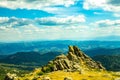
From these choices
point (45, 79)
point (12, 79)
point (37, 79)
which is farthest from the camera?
point (12, 79)

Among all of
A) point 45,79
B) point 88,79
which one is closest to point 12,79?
point 45,79

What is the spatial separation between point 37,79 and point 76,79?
26.2 m

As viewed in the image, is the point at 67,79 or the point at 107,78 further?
the point at 107,78

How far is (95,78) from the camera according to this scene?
174 m

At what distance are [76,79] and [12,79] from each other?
145 ft

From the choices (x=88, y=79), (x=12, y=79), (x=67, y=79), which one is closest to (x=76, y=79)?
(x=88, y=79)

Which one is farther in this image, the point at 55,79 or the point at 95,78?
the point at 95,78

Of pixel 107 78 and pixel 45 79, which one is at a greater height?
pixel 45 79

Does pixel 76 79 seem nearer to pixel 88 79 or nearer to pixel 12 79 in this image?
pixel 88 79

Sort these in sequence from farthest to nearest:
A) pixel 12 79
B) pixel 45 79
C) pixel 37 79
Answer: pixel 12 79, pixel 37 79, pixel 45 79

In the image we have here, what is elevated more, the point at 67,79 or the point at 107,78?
the point at 67,79

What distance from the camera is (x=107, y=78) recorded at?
178625 millimetres

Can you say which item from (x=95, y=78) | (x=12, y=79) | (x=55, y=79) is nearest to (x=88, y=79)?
(x=95, y=78)

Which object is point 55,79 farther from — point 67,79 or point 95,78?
point 95,78
